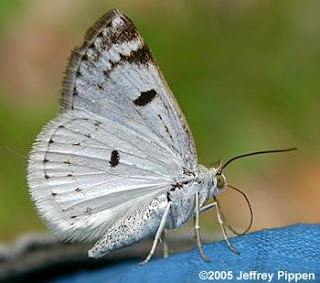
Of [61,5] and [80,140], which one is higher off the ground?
[61,5]

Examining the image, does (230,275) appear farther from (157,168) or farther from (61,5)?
(61,5)

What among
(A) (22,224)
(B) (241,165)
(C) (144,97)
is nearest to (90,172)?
(C) (144,97)

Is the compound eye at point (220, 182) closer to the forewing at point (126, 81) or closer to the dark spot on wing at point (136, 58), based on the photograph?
the forewing at point (126, 81)

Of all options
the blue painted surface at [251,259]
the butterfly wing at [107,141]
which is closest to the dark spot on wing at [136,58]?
the butterfly wing at [107,141]

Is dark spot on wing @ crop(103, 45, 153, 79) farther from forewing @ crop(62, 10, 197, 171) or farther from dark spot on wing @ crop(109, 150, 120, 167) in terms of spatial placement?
dark spot on wing @ crop(109, 150, 120, 167)

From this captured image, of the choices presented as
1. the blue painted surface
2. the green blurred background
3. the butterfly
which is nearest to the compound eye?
the butterfly

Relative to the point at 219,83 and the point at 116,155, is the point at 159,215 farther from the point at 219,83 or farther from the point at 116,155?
the point at 219,83

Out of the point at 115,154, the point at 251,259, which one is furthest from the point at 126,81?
the point at 251,259

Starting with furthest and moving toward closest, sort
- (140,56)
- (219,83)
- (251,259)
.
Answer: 1. (219,83)
2. (140,56)
3. (251,259)
